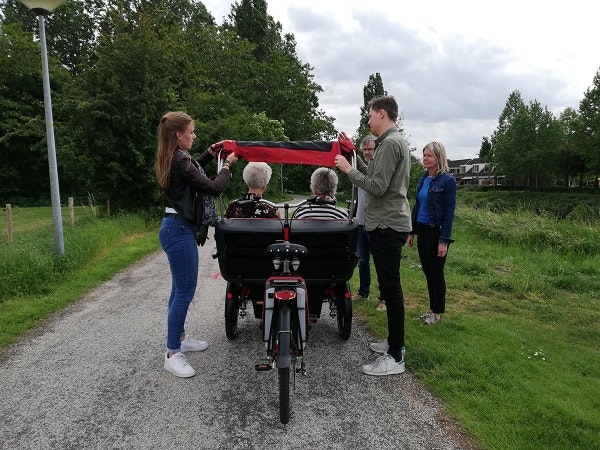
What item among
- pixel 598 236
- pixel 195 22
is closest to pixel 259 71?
pixel 195 22

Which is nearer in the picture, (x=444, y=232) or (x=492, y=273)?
(x=444, y=232)

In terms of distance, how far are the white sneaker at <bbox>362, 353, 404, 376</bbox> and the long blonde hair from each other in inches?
88.0

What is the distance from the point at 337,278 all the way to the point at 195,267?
1.19 m

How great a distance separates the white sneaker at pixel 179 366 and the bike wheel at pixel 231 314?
23.1 inches

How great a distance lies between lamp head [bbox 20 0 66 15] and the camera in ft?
20.2

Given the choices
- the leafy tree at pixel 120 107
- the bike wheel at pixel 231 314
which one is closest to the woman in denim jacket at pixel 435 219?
the bike wheel at pixel 231 314

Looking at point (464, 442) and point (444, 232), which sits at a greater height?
point (444, 232)

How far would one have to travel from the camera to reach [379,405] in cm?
310

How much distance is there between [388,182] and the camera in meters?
3.39

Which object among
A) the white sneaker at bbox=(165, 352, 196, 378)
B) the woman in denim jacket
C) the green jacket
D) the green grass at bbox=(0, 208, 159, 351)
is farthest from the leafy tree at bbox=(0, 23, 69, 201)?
the green jacket

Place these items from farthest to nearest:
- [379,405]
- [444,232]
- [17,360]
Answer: [444,232] < [17,360] < [379,405]

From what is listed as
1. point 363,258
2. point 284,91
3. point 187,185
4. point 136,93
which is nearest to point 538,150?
point 284,91

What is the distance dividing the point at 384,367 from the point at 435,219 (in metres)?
1.76

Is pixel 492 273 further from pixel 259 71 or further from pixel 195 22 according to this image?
pixel 195 22
